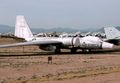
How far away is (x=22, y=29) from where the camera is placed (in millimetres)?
52906

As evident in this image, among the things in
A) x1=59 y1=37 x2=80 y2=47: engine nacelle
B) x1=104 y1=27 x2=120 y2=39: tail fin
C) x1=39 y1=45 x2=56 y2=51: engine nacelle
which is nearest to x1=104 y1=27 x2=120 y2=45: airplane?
x1=104 y1=27 x2=120 y2=39: tail fin

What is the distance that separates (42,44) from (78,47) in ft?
14.8

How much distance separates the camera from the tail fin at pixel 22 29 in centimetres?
5238

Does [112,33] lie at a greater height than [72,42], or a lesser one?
greater

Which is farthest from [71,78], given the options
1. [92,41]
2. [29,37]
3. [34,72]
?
[29,37]

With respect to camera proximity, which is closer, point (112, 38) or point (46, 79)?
point (46, 79)

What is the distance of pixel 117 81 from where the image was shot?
17953 millimetres

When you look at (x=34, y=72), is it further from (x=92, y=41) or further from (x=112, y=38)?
(x=112, y=38)

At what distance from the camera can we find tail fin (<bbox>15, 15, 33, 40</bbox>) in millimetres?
52375

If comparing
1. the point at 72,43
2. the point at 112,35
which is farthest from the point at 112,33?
the point at 72,43

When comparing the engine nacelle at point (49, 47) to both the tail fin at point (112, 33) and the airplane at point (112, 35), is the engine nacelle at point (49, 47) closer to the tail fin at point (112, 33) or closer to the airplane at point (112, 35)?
the airplane at point (112, 35)

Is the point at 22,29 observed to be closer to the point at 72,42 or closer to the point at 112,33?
the point at 72,42

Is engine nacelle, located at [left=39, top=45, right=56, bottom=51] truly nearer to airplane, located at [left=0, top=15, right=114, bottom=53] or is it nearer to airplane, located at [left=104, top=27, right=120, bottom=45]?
airplane, located at [left=0, top=15, right=114, bottom=53]

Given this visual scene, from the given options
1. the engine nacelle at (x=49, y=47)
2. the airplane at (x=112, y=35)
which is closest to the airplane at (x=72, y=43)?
the engine nacelle at (x=49, y=47)
